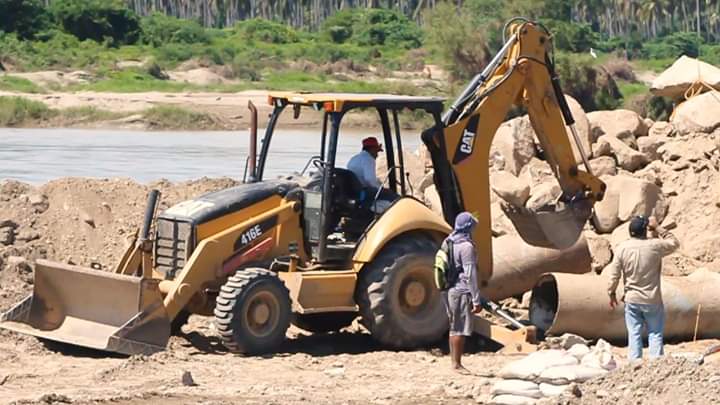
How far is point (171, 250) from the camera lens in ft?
43.6

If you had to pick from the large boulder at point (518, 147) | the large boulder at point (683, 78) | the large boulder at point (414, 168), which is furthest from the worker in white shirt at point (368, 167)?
the large boulder at point (683, 78)

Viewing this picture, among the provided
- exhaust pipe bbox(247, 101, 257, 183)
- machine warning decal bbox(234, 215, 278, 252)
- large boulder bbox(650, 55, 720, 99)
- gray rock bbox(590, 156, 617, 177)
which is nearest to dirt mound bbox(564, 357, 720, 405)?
machine warning decal bbox(234, 215, 278, 252)

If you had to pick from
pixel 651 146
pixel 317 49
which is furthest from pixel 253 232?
pixel 317 49

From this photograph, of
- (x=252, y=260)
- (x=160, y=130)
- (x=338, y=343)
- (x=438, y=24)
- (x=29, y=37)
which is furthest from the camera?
(x=29, y=37)

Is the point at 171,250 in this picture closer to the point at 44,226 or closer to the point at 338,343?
the point at 338,343

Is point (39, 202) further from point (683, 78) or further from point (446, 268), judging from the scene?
point (683, 78)

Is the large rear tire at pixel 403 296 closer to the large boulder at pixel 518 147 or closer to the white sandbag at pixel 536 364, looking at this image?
the white sandbag at pixel 536 364

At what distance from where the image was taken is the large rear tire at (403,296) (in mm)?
13180

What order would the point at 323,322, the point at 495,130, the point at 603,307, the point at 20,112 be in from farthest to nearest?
the point at 20,112 < the point at 323,322 < the point at 495,130 < the point at 603,307

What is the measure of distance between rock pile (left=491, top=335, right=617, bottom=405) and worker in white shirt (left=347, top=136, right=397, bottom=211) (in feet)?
8.61

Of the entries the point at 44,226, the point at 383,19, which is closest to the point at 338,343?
the point at 44,226

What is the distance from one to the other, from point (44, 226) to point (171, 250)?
16.2 feet

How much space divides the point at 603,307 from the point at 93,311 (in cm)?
476

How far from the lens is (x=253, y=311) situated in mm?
12750
